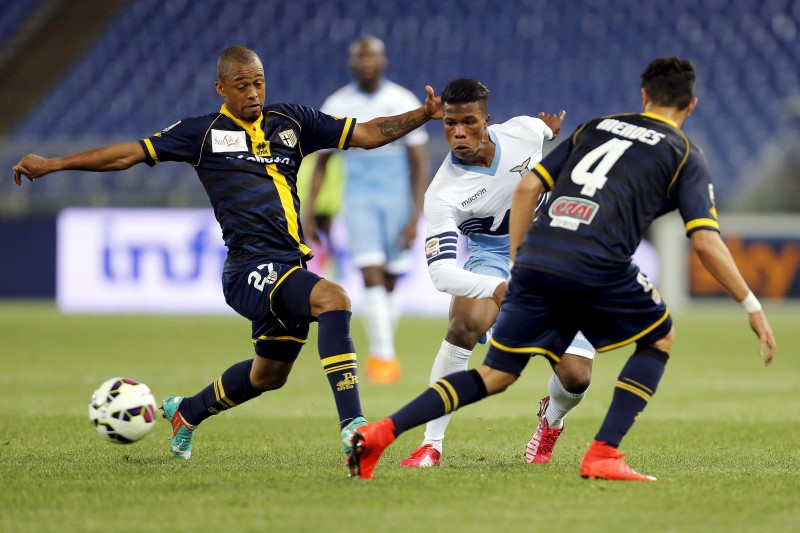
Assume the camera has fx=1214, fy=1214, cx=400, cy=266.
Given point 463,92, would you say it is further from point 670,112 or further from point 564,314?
point 564,314

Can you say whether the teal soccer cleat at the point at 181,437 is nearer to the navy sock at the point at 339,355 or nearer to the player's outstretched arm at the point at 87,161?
the navy sock at the point at 339,355

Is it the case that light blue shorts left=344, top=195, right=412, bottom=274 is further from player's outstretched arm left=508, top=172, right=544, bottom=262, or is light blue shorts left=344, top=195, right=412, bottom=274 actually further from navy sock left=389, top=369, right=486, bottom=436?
navy sock left=389, top=369, right=486, bottom=436

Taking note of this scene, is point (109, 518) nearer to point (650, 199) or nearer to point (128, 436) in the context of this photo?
point (128, 436)

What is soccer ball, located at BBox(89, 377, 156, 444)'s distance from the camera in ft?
17.4

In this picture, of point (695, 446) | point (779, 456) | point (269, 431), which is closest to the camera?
point (779, 456)

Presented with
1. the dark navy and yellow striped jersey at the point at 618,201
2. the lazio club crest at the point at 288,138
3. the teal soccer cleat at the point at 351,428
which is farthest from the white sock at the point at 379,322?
the dark navy and yellow striped jersey at the point at 618,201

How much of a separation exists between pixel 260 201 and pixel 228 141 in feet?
1.04

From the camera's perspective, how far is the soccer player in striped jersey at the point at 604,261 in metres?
4.71


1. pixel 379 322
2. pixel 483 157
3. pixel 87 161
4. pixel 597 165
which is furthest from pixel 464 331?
pixel 379 322

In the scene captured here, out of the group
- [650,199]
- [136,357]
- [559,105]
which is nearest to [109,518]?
[650,199]

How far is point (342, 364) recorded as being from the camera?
5332mm

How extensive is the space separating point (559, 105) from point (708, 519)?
56.8 ft

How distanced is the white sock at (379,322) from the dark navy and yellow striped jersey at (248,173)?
413 centimetres

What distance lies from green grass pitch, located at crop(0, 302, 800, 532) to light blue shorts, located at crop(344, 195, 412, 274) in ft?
3.33
